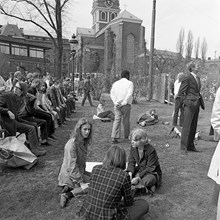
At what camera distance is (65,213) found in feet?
9.87

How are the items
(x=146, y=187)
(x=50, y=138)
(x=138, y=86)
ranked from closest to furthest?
(x=146, y=187), (x=50, y=138), (x=138, y=86)

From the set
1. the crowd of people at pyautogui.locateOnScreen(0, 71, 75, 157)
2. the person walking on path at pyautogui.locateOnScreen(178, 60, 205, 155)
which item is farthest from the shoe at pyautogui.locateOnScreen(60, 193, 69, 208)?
the person walking on path at pyautogui.locateOnScreen(178, 60, 205, 155)

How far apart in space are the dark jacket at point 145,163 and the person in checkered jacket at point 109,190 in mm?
1124

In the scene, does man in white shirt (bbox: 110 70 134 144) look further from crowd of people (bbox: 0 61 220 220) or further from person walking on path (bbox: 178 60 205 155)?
person walking on path (bbox: 178 60 205 155)

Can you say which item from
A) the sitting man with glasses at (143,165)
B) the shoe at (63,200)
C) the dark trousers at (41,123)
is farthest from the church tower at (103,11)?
the shoe at (63,200)

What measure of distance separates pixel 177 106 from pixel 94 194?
5587mm

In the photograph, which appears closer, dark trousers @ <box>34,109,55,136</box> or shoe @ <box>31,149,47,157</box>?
shoe @ <box>31,149,47,157</box>

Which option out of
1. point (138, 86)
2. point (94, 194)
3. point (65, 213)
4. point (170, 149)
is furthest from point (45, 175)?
point (138, 86)

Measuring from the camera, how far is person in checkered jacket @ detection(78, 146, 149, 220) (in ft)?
7.66

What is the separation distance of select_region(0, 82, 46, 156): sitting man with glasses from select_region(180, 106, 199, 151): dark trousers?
3.06m

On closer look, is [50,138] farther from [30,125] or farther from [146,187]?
[146,187]

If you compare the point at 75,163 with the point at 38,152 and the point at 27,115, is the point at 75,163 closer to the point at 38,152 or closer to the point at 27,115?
the point at 38,152

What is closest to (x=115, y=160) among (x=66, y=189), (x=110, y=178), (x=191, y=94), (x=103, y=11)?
(x=110, y=178)

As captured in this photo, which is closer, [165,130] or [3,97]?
[3,97]
